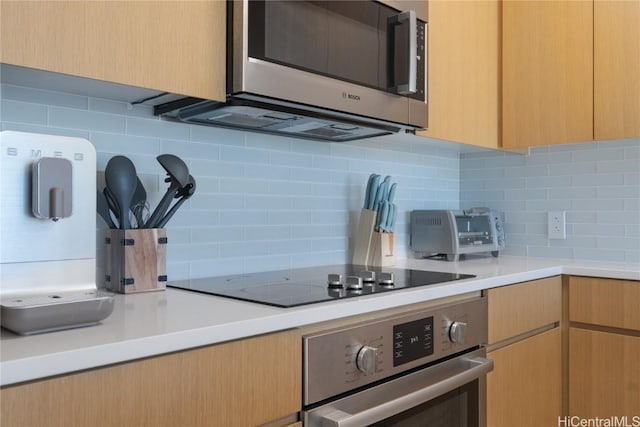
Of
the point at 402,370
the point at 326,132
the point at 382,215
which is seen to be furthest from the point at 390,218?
the point at 402,370

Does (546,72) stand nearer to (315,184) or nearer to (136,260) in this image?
(315,184)

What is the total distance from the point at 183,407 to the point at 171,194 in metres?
0.62

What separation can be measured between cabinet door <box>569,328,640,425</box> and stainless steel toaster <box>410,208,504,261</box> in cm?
49

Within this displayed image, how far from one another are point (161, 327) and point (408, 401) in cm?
65

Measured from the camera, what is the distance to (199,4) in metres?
1.26

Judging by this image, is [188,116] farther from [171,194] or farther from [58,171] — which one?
[58,171]

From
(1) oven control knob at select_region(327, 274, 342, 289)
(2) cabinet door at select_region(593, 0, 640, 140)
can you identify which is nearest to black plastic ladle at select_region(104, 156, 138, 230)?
(1) oven control knob at select_region(327, 274, 342, 289)

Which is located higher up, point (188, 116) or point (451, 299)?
point (188, 116)

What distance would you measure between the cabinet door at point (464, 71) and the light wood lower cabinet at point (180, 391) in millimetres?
1122

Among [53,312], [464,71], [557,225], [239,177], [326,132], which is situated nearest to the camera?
[53,312]

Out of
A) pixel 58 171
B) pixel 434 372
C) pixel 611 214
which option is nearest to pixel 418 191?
pixel 611 214

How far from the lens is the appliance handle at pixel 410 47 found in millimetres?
1628

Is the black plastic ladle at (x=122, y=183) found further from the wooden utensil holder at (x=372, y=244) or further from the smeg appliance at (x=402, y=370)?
the wooden utensil holder at (x=372, y=244)

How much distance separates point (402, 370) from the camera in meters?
1.33
